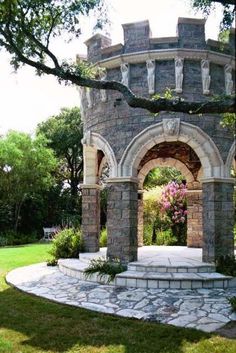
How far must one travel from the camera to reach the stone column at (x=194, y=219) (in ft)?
41.5

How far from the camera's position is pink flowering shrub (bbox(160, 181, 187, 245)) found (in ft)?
52.2

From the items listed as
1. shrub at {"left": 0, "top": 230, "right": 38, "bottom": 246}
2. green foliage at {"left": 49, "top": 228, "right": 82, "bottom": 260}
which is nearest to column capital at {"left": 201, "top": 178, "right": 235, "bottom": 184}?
green foliage at {"left": 49, "top": 228, "right": 82, "bottom": 260}

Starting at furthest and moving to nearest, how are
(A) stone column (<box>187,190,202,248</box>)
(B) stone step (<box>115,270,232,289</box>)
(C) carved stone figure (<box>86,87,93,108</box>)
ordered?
(A) stone column (<box>187,190,202,248</box>), (C) carved stone figure (<box>86,87,93,108</box>), (B) stone step (<box>115,270,232,289</box>)

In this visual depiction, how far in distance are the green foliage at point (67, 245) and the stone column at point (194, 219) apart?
3.78 meters

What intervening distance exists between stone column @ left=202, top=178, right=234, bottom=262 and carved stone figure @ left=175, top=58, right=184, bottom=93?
2.20 metres

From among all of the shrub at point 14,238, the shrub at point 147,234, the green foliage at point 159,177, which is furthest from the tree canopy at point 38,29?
the green foliage at point 159,177

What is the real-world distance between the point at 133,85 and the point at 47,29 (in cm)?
359

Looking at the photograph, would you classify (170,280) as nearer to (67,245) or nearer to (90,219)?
(90,219)

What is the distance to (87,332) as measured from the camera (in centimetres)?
550

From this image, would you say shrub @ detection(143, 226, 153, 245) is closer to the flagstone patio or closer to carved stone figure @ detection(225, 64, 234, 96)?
the flagstone patio

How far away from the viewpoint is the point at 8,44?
584cm

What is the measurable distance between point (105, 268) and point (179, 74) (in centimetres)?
467

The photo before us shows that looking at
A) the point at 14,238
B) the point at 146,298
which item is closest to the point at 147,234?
the point at 146,298

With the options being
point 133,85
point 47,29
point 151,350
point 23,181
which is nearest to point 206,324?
point 151,350
